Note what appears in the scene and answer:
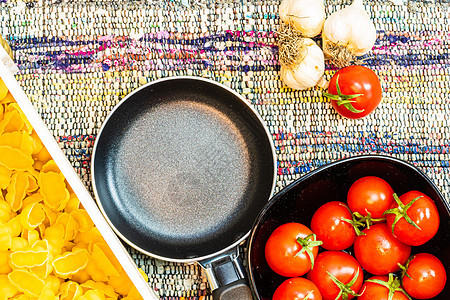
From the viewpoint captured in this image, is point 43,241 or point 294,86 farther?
point 294,86

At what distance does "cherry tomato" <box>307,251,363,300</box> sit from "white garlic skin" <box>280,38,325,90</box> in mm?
362

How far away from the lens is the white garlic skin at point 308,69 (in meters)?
0.96

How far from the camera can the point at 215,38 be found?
102 cm

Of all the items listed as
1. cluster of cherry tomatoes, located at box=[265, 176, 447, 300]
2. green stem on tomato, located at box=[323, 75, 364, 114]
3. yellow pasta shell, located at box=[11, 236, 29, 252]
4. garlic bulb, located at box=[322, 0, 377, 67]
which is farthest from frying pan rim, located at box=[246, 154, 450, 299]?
yellow pasta shell, located at box=[11, 236, 29, 252]

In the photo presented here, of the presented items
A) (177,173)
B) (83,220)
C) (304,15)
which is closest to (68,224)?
(83,220)

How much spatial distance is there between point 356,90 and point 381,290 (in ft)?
1.25

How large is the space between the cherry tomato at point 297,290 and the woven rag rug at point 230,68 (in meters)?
0.24

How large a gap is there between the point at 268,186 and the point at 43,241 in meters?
0.46

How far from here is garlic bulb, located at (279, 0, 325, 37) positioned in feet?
3.11

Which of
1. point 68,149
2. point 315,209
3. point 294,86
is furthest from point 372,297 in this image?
point 68,149

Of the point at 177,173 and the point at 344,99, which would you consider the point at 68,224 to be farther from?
the point at 344,99

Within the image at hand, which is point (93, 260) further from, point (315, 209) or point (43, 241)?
point (315, 209)

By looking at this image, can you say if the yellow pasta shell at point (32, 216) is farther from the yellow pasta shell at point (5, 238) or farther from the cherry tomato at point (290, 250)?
the cherry tomato at point (290, 250)

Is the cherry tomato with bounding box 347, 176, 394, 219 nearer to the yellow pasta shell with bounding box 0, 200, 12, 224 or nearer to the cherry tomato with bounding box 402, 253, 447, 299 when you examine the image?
the cherry tomato with bounding box 402, 253, 447, 299
